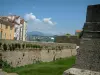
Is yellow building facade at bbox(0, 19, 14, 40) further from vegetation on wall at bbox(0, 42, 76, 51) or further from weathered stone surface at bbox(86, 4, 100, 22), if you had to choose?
weathered stone surface at bbox(86, 4, 100, 22)

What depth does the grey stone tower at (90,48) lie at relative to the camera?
647 cm

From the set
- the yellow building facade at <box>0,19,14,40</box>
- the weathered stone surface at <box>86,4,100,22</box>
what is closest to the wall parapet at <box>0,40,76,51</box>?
the yellow building facade at <box>0,19,14,40</box>

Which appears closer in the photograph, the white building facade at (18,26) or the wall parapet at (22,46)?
the wall parapet at (22,46)

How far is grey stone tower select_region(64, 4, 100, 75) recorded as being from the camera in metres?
6.47

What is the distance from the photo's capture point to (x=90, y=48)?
6605 mm

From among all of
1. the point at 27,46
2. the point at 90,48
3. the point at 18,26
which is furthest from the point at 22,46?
the point at 18,26

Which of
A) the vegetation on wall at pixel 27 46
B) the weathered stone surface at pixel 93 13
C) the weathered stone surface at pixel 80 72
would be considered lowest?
the weathered stone surface at pixel 80 72

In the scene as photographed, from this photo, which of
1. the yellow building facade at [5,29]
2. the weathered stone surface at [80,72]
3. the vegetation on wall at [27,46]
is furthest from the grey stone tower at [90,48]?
the yellow building facade at [5,29]

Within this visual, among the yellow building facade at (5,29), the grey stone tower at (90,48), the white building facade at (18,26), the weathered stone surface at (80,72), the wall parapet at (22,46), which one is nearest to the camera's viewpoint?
the weathered stone surface at (80,72)

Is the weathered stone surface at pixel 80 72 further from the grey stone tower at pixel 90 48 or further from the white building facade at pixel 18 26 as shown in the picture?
the white building facade at pixel 18 26

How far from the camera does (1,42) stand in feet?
81.1

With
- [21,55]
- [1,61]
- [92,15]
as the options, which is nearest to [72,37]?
[21,55]

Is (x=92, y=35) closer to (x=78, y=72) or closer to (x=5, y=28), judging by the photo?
(x=78, y=72)

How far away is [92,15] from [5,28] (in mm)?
43396
